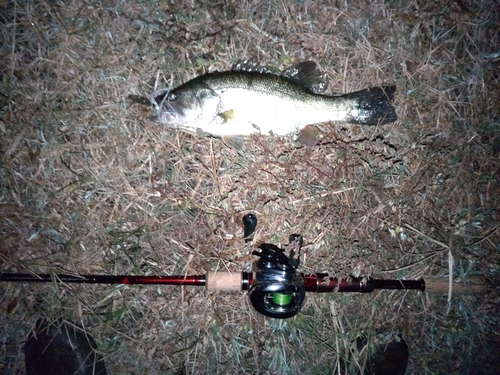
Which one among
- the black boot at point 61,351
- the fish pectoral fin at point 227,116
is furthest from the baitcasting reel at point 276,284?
the black boot at point 61,351

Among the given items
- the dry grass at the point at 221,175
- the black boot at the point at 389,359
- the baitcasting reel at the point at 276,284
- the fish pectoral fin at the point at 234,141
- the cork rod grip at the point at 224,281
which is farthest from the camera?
the black boot at the point at 389,359

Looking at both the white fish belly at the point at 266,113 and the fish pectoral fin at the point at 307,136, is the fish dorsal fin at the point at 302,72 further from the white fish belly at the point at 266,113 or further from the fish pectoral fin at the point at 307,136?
the fish pectoral fin at the point at 307,136

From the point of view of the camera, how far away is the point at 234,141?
244 cm

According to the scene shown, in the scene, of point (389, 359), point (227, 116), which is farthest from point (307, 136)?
point (389, 359)

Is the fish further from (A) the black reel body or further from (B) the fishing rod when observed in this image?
(A) the black reel body

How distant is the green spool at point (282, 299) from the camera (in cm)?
212

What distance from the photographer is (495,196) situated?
2.79 metres

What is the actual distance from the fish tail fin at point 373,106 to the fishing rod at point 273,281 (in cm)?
106

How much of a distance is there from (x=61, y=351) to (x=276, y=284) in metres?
1.99

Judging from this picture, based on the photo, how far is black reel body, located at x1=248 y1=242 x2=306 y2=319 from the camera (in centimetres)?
201

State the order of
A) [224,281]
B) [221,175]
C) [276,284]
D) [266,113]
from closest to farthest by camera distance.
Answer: [276,284] < [224,281] < [266,113] < [221,175]

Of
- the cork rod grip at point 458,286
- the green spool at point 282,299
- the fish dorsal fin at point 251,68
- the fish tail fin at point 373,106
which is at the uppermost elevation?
the fish dorsal fin at point 251,68

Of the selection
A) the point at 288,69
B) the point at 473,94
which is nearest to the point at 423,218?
the point at 473,94

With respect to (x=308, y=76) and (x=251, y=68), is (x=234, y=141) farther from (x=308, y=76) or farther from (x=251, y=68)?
(x=308, y=76)
